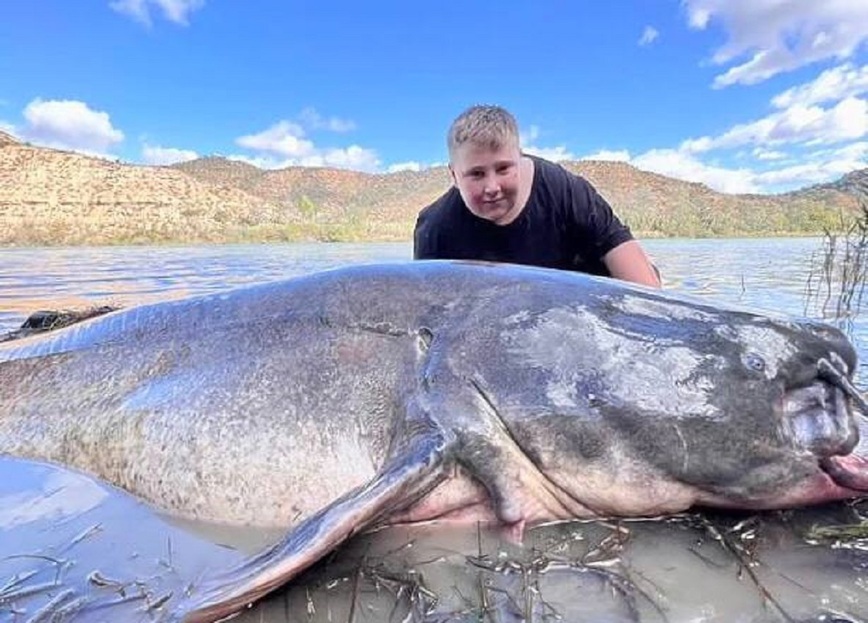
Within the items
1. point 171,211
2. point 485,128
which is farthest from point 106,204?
point 485,128

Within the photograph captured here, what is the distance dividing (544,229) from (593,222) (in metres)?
0.29

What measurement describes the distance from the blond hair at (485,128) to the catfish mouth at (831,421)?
2.08 metres

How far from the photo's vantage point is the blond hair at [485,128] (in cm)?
362

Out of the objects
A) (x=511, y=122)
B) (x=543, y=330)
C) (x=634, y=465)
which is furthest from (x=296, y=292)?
Answer: (x=511, y=122)

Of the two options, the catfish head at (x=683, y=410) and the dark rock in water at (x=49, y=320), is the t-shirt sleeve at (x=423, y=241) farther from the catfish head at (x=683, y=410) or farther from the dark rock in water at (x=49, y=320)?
the catfish head at (x=683, y=410)

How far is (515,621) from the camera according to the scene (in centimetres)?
153

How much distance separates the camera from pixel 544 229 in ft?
13.3

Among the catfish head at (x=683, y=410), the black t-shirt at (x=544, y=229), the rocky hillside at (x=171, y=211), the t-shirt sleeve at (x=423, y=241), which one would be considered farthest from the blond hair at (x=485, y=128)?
the rocky hillside at (x=171, y=211)

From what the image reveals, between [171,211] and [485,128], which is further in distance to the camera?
[171,211]

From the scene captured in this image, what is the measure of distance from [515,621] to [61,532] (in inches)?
52.4

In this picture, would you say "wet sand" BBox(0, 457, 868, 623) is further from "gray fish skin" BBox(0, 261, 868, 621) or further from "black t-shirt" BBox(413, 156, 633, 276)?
"black t-shirt" BBox(413, 156, 633, 276)

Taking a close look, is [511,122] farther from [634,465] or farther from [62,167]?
[62,167]

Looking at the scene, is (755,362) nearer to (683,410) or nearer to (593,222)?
(683,410)

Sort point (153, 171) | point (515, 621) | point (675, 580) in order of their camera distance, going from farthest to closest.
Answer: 1. point (153, 171)
2. point (675, 580)
3. point (515, 621)
